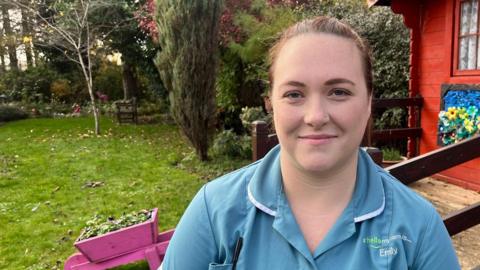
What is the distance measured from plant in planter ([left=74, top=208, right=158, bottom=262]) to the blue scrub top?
238 centimetres

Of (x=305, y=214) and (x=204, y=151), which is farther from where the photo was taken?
(x=204, y=151)

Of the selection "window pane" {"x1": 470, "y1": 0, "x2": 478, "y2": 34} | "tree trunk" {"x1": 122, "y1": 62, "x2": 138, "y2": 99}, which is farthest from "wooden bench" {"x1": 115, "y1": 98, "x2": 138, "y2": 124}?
"window pane" {"x1": 470, "y1": 0, "x2": 478, "y2": 34}

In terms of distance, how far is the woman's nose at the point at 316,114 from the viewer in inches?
46.0

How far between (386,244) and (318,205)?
8.8 inches

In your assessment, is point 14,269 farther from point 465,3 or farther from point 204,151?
point 465,3

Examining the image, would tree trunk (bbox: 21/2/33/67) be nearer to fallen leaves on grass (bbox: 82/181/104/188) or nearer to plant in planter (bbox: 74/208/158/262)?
fallen leaves on grass (bbox: 82/181/104/188)

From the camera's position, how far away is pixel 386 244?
116 cm

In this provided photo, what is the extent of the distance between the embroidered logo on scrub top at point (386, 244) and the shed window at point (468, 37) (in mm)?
4882

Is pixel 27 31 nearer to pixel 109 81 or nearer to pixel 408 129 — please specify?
pixel 109 81

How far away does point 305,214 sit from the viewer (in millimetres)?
1291

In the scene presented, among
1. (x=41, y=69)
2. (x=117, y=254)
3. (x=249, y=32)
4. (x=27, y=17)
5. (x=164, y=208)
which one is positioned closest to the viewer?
(x=117, y=254)

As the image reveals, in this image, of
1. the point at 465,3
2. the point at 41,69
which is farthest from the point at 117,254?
the point at 41,69

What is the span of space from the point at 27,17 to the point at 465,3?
14.8 metres

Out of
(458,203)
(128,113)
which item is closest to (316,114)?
(458,203)
